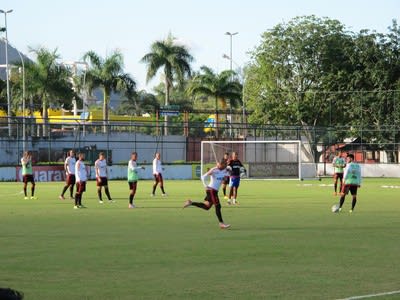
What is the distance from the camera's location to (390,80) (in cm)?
7331

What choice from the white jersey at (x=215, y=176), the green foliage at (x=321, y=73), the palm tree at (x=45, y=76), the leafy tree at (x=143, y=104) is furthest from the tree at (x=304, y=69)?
the white jersey at (x=215, y=176)

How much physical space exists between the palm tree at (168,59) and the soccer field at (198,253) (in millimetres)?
52368

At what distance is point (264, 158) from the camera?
6894 centimetres

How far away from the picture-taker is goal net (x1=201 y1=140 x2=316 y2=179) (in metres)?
60.7

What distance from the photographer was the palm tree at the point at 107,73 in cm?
7625

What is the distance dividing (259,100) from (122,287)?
68.9 metres

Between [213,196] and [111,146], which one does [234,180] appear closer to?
[213,196]

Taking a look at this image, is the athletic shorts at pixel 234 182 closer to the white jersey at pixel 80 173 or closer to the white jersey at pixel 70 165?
the white jersey at pixel 80 173

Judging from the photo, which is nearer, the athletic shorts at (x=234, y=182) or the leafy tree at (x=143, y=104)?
the athletic shorts at (x=234, y=182)

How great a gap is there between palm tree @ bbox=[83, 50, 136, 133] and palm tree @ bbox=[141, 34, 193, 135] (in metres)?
2.33

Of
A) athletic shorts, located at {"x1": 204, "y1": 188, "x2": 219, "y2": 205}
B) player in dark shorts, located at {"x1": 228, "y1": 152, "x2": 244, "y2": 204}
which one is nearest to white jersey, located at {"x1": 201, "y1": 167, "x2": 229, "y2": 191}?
athletic shorts, located at {"x1": 204, "y1": 188, "x2": 219, "y2": 205}

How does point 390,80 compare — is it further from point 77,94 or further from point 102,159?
point 102,159

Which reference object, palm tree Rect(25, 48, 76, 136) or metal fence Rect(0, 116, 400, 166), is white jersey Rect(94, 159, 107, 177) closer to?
metal fence Rect(0, 116, 400, 166)

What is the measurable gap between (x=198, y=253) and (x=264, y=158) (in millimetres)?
54243
